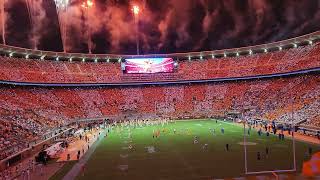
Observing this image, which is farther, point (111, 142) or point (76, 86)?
point (76, 86)

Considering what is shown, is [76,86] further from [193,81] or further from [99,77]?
[193,81]

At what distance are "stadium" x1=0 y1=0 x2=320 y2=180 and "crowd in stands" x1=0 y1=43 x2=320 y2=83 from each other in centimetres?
33

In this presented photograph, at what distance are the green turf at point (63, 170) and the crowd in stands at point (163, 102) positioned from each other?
1353cm

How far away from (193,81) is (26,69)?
144 ft

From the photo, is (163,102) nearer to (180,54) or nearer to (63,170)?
(180,54)

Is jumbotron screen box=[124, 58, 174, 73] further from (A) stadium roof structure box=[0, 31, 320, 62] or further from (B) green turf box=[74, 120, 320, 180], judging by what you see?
(B) green turf box=[74, 120, 320, 180]

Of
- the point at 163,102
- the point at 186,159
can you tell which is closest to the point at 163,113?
the point at 163,102

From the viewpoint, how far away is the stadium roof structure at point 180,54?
256 feet

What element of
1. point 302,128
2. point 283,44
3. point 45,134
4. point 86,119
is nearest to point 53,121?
point 86,119

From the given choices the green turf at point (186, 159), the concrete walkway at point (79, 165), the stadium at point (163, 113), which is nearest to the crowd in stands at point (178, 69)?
the stadium at point (163, 113)

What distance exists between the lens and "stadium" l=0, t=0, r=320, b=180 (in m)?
30.2

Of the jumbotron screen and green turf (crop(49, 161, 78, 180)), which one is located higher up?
the jumbotron screen

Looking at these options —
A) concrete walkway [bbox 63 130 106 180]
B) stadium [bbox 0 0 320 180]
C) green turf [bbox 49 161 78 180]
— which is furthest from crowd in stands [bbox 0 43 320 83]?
green turf [bbox 49 161 78 180]

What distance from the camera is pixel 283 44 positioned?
86.0 m
